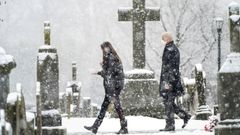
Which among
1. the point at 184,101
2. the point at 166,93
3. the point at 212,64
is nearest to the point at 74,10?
the point at 212,64

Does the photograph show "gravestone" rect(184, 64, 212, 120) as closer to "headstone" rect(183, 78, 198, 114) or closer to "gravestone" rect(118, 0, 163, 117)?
"headstone" rect(183, 78, 198, 114)

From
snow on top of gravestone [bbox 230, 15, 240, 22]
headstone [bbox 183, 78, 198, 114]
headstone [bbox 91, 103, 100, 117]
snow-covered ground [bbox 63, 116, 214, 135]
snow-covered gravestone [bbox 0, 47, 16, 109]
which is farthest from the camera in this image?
headstone [bbox 91, 103, 100, 117]

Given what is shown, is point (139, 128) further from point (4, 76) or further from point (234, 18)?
Result: point (4, 76)

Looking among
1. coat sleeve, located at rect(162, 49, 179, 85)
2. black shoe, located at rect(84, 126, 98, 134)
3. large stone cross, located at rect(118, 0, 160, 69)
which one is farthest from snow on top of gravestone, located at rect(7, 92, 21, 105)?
large stone cross, located at rect(118, 0, 160, 69)

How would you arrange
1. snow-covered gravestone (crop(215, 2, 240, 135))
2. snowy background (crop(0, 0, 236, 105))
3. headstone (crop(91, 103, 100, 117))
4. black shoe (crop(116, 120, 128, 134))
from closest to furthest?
snow-covered gravestone (crop(215, 2, 240, 135))
black shoe (crop(116, 120, 128, 134))
headstone (crop(91, 103, 100, 117))
snowy background (crop(0, 0, 236, 105))

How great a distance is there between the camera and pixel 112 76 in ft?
46.3

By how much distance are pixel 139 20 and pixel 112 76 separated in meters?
5.93

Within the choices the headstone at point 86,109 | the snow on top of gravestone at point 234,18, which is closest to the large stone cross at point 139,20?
the snow on top of gravestone at point 234,18

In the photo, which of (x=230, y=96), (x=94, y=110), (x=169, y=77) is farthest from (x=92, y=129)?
(x=94, y=110)

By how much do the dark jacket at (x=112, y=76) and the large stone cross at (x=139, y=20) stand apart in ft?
18.6

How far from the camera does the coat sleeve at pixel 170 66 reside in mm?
14359

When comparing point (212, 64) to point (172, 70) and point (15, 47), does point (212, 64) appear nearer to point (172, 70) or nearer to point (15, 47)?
point (15, 47)

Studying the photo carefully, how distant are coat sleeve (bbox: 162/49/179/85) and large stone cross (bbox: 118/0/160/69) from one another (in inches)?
212

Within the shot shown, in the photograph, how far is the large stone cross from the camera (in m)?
19.8
